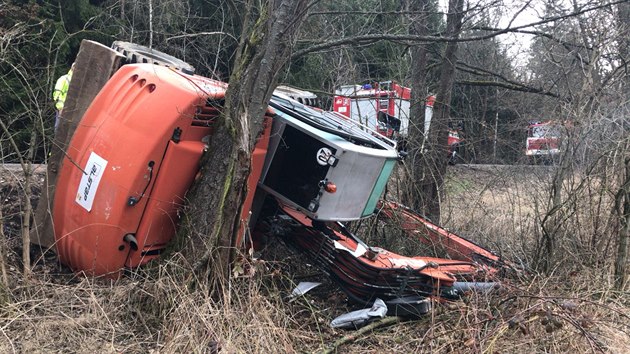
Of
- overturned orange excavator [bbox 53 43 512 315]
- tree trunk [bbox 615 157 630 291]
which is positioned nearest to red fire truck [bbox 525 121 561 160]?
tree trunk [bbox 615 157 630 291]

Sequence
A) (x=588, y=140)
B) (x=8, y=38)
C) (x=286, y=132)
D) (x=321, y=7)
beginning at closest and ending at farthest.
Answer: (x=8, y=38)
(x=286, y=132)
(x=588, y=140)
(x=321, y=7)

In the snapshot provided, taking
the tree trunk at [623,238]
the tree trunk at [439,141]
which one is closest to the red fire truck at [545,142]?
the tree trunk at [623,238]

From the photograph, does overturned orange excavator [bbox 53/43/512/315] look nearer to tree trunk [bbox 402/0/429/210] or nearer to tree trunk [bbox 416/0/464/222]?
tree trunk [bbox 402/0/429/210]

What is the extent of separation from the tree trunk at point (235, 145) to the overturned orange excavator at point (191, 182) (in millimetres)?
137

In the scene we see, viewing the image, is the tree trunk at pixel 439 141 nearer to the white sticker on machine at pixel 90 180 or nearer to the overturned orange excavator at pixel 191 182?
the overturned orange excavator at pixel 191 182

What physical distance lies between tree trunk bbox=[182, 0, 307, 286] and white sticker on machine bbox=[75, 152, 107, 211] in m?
0.59

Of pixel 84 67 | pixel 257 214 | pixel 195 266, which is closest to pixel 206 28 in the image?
pixel 84 67

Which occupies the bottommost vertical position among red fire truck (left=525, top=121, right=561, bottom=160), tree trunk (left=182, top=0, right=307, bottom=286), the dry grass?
the dry grass

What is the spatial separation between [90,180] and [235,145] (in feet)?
3.24

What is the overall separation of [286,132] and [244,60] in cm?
58

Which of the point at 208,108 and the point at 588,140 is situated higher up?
the point at 588,140

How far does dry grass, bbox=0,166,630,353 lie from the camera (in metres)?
2.98

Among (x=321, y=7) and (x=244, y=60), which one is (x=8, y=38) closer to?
(x=244, y=60)

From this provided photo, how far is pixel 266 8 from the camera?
3549 millimetres
